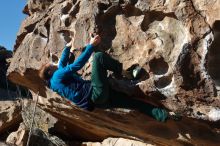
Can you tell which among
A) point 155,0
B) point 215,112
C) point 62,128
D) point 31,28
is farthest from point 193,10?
point 62,128

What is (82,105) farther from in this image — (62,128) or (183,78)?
(62,128)

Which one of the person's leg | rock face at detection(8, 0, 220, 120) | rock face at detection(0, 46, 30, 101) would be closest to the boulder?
rock face at detection(0, 46, 30, 101)

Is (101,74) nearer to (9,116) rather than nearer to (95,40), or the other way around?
(95,40)

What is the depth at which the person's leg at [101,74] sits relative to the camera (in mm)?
6781

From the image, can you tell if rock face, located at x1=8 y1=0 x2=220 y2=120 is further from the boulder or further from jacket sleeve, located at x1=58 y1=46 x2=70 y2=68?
Answer: the boulder

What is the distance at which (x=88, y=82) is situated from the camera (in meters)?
7.11

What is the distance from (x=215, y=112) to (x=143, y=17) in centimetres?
180

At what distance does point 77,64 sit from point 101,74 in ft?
1.27

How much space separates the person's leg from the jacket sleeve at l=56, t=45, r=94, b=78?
140mm

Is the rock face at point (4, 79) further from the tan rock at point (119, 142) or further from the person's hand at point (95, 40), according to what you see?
the person's hand at point (95, 40)

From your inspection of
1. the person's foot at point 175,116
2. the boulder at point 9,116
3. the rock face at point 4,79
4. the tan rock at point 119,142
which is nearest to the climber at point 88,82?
the person's foot at point 175,116

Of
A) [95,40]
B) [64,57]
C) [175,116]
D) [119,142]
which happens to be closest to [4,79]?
[119,142]

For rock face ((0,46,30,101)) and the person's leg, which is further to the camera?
rock face ((0,46,30,101))

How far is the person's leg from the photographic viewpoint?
267 inches
